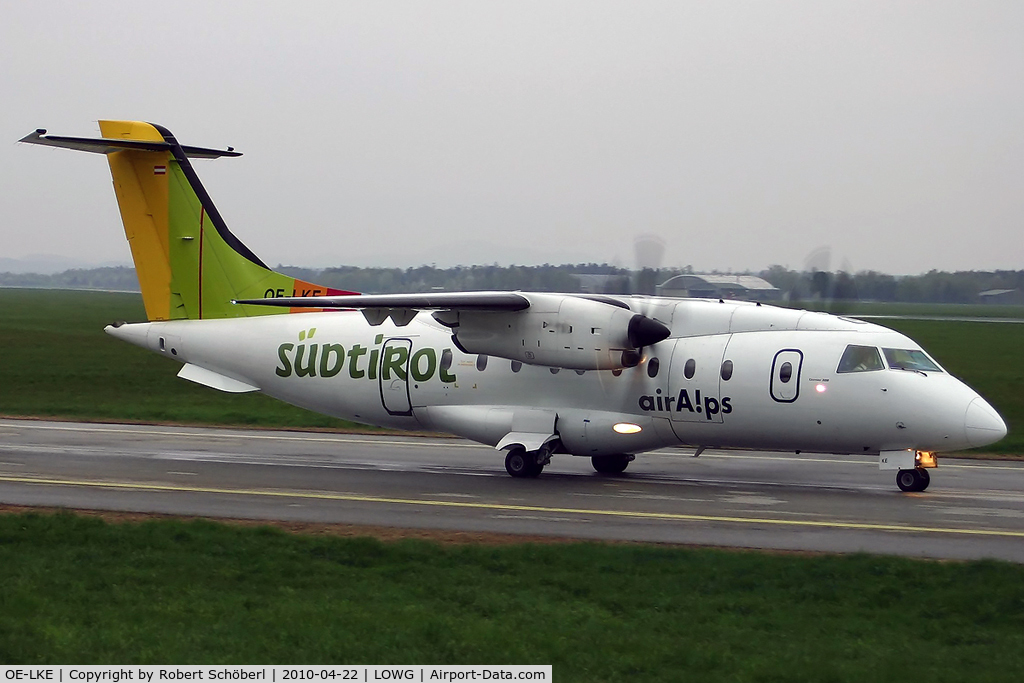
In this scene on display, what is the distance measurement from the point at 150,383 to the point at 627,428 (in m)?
26.9

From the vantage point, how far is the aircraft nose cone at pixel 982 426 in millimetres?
16562

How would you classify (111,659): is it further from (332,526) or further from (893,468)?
(893,468)

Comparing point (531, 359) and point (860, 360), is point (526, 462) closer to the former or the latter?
point (531, 359)

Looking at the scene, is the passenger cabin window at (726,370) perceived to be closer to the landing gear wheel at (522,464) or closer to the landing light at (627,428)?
the landing light at (627,428)

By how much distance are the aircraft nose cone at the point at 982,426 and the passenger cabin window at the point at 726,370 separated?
12.0 feet

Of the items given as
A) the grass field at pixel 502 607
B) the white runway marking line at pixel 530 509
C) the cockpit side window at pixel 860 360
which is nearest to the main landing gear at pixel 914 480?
the cockpit side window at pixel 860 360

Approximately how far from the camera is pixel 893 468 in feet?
57.4

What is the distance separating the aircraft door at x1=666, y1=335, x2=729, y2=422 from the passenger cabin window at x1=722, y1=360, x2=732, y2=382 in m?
0.07

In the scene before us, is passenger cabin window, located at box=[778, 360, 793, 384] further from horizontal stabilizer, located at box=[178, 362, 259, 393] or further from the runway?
horizontal stabilizer, located at box=[178, 362, 259, 393]

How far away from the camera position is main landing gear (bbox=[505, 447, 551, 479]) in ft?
63.8

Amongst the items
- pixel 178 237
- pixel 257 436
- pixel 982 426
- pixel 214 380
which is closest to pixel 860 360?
pixel 982 426

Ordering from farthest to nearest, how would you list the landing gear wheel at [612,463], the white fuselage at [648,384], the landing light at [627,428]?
the landing gear wheel at [612,463], the landing light at [627,428], the white fuselage at [648,384]

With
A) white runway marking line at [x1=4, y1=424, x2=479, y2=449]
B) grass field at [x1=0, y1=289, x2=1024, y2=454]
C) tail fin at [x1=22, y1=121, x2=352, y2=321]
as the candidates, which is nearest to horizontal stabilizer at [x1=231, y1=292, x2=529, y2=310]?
tail fin at [x1=22, y1=121, x2=352, y2=321]

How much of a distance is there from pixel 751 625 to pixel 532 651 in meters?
2.22
